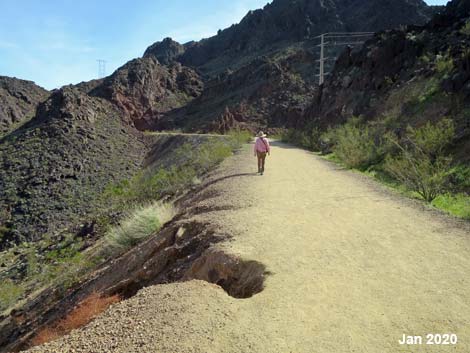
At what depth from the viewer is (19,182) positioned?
3525 cm

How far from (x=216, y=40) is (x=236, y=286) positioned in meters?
107

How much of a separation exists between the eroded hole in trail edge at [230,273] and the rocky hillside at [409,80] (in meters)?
9.04

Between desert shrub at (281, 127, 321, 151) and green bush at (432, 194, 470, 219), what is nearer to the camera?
green bush at (432, 194, 470, 219)

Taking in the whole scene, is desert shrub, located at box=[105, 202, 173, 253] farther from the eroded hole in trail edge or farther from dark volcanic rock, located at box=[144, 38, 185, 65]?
dark volcanic rock, located at box=[144, 38, 185, 65]

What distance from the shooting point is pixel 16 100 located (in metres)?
58.9

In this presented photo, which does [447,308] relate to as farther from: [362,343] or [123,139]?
Result: [123,139]

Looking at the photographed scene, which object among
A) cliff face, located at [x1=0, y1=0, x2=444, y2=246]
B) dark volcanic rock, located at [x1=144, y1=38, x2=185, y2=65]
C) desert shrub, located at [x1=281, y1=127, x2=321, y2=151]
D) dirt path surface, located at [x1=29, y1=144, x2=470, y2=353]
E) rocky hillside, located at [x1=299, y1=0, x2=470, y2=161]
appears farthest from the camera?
dark volcanic rock, located at [x1=144, y1=38, x2=185, y2=65]

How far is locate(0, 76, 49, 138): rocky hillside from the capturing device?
53.8m

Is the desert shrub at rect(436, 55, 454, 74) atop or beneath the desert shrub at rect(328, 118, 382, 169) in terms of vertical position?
atop

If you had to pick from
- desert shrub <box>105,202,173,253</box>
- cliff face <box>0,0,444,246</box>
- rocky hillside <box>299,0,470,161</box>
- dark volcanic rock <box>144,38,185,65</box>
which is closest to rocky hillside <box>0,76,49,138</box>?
cliff face <box>0,0,444,246</box>

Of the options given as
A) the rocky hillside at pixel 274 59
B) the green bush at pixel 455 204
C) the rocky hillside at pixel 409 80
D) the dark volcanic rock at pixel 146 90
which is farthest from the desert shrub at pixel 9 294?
the dark volcanic rock at pixel 146 90

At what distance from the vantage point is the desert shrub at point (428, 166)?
970cm

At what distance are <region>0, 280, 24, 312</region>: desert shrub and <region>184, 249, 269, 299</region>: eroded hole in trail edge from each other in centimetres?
1131

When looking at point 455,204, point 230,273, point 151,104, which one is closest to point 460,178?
point 455,204
